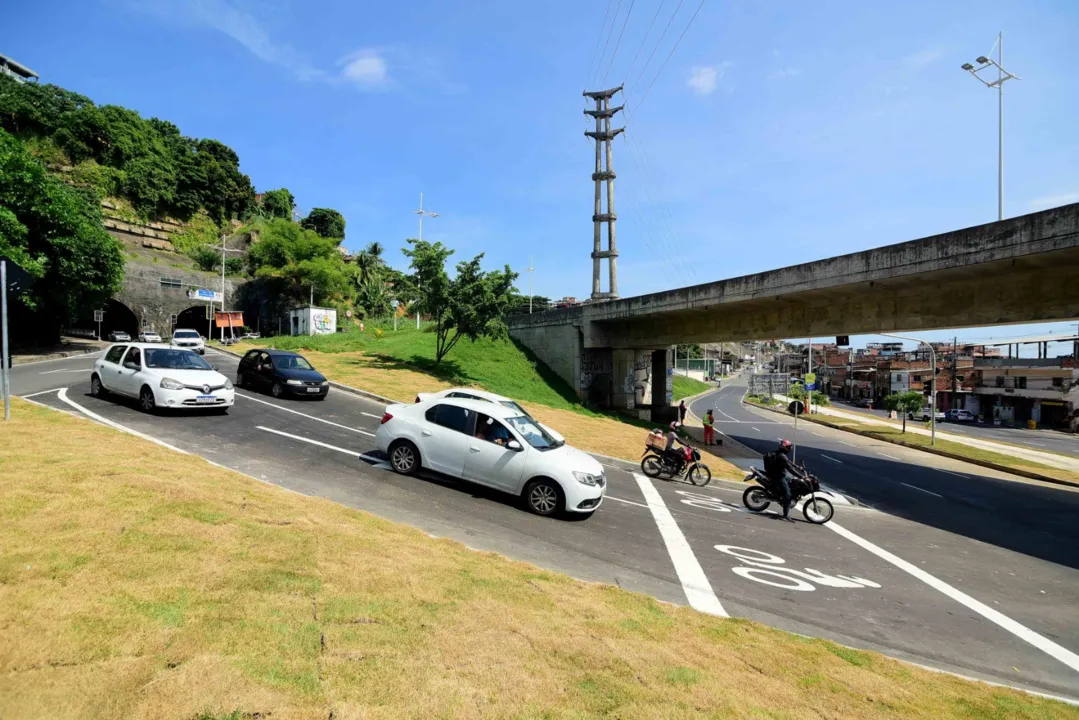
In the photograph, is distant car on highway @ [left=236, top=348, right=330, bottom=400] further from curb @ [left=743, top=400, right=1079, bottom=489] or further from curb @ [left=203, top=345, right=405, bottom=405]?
curb @ [left=743, top=400, right=1079, bottom=489]

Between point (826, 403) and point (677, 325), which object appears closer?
point (677, 325)

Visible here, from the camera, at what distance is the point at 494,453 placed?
900 cm

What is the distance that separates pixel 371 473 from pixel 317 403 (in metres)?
7.69

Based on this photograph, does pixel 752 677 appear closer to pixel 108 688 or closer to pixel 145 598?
pixel 108 688

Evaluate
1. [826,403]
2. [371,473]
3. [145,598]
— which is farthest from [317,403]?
[826,403]

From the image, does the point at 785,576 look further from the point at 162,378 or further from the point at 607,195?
the point at 607,195

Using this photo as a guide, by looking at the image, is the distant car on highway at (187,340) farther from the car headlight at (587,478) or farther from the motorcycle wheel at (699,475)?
the car headlight at (587,478)

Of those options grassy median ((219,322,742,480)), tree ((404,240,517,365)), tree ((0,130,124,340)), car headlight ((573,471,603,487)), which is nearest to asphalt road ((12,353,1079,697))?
car headlight ((573,471,603,487))

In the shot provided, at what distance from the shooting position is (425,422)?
382 inches

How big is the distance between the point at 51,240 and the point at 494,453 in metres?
31.8

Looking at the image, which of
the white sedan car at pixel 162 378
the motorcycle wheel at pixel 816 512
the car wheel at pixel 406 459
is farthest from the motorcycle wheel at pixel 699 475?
the white sedan car at pixel 162 378

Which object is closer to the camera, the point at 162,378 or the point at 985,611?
the point at 985,611

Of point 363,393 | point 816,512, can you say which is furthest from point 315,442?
point 816,512

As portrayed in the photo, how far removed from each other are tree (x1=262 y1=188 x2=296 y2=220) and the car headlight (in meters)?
97.8
